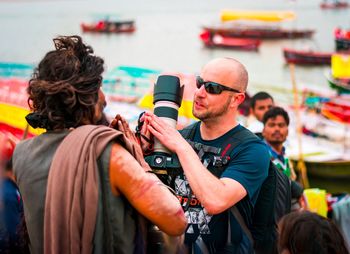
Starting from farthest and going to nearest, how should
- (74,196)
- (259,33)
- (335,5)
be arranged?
(335,5) < (259,33) < (74,196)

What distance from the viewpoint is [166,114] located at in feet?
7.61

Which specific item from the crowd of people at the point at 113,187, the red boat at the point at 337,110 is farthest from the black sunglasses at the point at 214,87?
the red boat at the point at 337,110

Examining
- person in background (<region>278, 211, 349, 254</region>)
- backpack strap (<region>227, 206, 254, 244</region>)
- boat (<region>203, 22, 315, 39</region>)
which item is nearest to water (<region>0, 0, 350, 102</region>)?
boat (<region>203, 22, 315, 39</region>)

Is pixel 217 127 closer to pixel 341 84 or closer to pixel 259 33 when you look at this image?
pixel 341 84

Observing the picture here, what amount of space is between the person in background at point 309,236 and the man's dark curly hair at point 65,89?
924 mm

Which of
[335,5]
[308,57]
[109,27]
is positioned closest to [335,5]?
[335,5]

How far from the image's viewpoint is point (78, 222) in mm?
1795

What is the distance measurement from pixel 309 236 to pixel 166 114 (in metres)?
0.76

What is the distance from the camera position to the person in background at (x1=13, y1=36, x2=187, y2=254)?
5.90ft

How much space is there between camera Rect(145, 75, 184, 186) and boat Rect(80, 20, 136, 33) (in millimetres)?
48676

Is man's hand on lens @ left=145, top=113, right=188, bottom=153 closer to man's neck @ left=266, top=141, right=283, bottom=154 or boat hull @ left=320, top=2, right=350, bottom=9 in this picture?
man's neck @ left=266, top=141, right=283, bottom=154

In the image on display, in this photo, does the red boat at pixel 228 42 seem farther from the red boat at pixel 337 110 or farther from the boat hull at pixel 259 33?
the red boat at pixel 337 110

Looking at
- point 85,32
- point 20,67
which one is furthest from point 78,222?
point 85,32

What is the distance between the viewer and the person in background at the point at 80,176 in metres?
1.80
